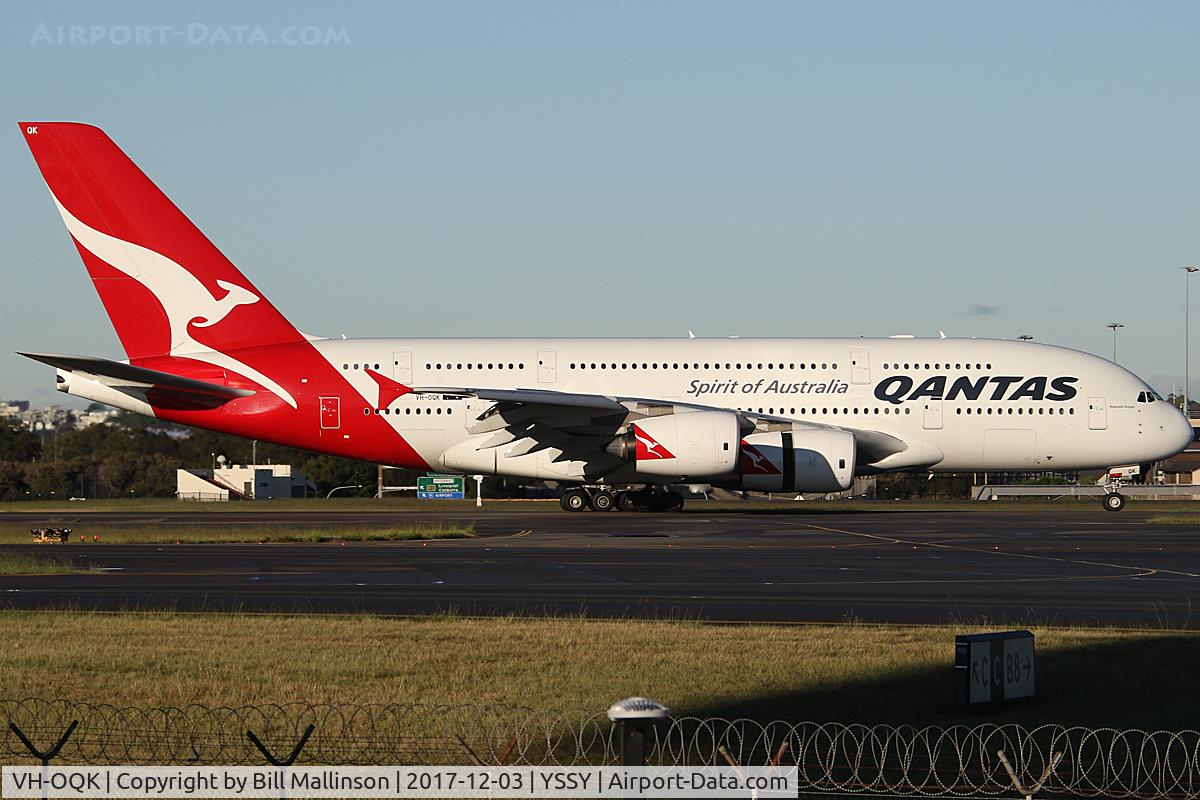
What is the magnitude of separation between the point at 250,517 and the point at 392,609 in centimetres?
2526

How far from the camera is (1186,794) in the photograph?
894 centimetres

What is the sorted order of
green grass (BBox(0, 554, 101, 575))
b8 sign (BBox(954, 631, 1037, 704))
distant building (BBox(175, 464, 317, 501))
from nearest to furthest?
1. b8 sign (BBox(954, 631, 1037, 704))
2. green grass (BBox(0, 554, 101, 575))
3. distant building (BBox(175, 464, 317, 501))

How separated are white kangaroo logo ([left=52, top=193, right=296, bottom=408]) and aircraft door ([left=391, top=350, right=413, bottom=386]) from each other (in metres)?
3.14

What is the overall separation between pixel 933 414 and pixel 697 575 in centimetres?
2157

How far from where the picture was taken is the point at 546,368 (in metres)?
44.1

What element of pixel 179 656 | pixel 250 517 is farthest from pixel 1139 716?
pixel 250 517

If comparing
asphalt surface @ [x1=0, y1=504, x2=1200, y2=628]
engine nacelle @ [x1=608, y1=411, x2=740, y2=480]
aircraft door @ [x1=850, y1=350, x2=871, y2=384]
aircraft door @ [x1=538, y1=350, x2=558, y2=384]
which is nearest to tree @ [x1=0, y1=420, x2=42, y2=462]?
aircraft door @ [x1=538, y1=350, x2=558, y2=384]

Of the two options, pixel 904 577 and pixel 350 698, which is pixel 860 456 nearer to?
pixel 904 577

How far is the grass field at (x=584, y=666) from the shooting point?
1231 cm

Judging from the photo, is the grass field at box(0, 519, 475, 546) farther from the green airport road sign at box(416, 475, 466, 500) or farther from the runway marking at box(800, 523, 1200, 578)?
the green airport road sign at box(416, 475, 466, 500)

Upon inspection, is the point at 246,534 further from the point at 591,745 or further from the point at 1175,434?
the point at 1175,434

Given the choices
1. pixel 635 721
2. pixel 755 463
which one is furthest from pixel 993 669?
pixel 755 463

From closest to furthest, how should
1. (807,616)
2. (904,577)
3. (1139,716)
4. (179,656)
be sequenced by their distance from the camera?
(1139,716), (179,656), (807,616), (904,577)

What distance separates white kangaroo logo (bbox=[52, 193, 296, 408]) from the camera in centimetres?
4288
